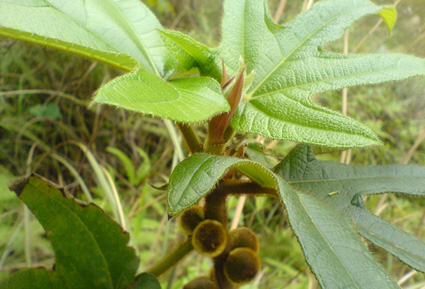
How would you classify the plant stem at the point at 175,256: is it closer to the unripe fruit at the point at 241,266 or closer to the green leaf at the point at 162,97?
the unripe fruit at the point at 241,266

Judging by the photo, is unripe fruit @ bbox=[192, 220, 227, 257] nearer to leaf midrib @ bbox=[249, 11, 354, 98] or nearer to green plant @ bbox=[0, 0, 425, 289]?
green plant @ bbox=[0, 0, 425, 289]

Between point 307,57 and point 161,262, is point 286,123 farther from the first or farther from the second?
point 161,262

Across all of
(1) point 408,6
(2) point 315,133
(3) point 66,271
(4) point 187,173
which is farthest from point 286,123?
(1) point 408,6

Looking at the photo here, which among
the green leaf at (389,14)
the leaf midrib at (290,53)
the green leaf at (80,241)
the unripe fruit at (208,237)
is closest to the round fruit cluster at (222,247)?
the unripe fruit at (208,237)

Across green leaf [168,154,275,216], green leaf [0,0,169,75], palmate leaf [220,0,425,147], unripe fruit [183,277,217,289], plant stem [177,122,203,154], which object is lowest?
unripe fruit [183,277,217,289]

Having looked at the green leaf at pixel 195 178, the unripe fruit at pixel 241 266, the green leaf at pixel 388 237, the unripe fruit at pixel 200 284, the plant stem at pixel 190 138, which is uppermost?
the green leaf at pixel 195 178

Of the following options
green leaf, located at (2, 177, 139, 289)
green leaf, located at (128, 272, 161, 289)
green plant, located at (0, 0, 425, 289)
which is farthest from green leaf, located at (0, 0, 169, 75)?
green leaf, located at (128, 272, 161, 289)

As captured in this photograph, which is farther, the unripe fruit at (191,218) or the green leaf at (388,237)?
the unripe fruit at (191,218)

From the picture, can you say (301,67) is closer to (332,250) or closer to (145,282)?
(332,250)
